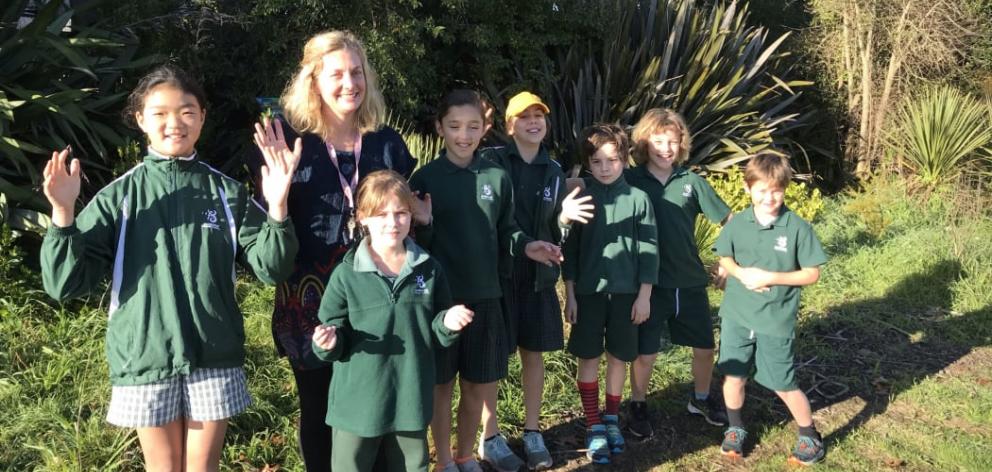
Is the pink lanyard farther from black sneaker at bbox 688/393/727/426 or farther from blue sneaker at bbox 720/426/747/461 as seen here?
black sneaker at bbox 688/393/727/426

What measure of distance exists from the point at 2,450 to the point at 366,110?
7.68 feet

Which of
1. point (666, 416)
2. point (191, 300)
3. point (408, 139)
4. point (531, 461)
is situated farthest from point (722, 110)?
point (191, 300)

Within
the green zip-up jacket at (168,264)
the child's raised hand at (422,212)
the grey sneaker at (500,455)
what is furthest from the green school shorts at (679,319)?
the green zip-up jacket at (168,264)

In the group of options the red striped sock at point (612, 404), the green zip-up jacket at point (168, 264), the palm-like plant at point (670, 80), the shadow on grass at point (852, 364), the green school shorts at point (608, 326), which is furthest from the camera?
the palm-like plant at point (670, 80)

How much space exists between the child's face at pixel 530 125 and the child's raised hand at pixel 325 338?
155cm

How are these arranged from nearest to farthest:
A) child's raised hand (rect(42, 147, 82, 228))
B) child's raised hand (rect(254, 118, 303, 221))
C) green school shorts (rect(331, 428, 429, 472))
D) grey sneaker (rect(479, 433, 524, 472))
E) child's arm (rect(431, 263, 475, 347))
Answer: child's raised hand (rect(42, 147, 82, 228)) < child's raised hand (rect(254, 118, 303, 221)) < child's arm (rect(431, 263, 475, 347)) < green school shorts (rect(331, 428, 429, 472)) < grey sneaker (rect(479, 433, 524, 472))

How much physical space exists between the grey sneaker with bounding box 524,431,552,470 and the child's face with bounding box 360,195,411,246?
1.57 meters

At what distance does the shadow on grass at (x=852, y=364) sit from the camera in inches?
172

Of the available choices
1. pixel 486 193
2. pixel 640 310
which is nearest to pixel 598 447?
pixel 640 310

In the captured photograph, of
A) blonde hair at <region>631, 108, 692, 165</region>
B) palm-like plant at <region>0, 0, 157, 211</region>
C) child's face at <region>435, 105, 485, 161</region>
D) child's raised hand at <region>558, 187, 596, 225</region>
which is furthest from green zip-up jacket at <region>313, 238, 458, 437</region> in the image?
palm-like plant at <region>0, 0, 157, 211</region>

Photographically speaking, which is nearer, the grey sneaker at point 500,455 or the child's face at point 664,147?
the grey sneaker at point 500,455

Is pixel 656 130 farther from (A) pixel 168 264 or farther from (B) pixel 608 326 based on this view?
(A) pixel 168 264

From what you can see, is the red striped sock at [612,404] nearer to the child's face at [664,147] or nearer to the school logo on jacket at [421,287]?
the child's face at [664,147]

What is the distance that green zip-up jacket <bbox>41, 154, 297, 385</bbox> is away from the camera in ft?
8.56
